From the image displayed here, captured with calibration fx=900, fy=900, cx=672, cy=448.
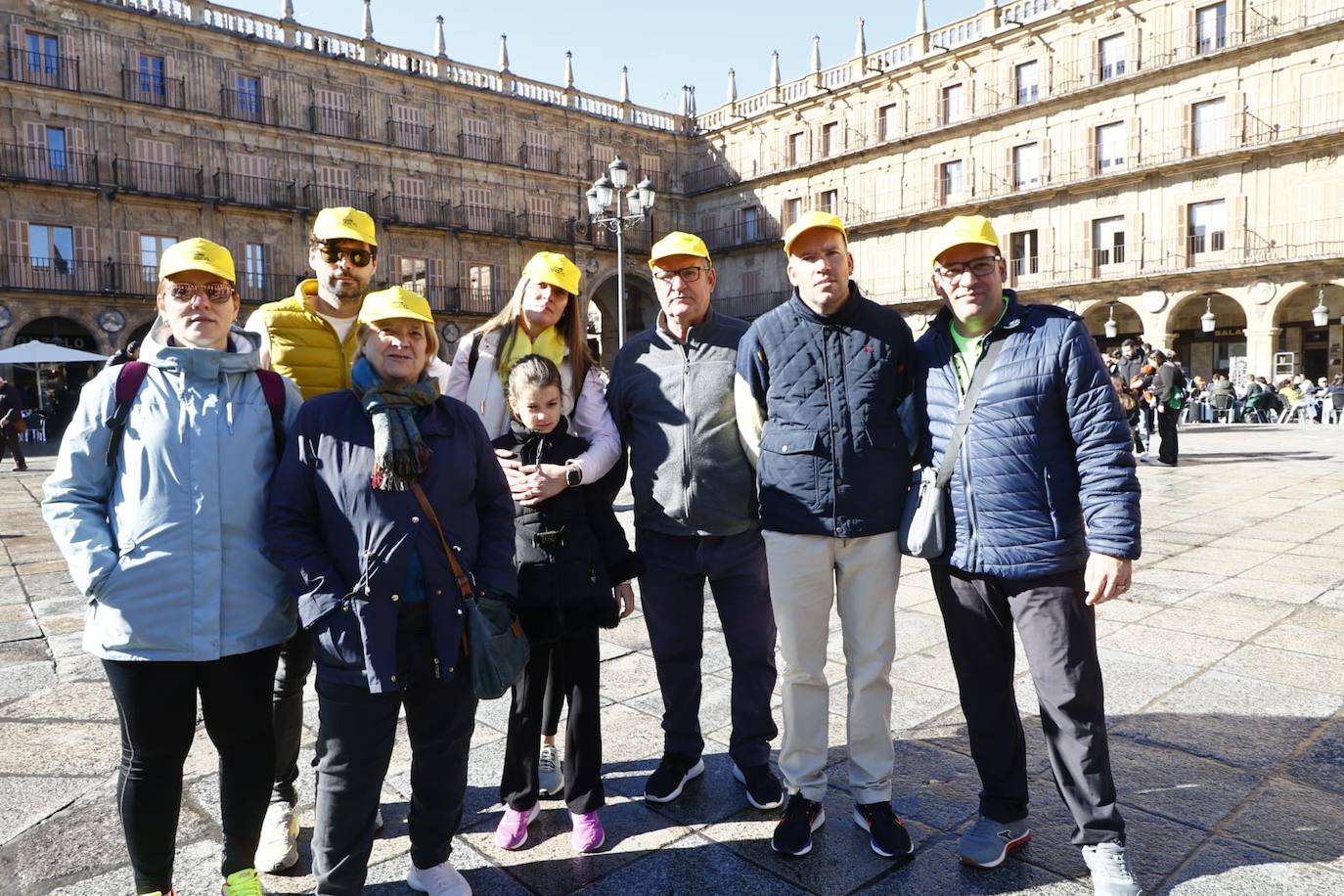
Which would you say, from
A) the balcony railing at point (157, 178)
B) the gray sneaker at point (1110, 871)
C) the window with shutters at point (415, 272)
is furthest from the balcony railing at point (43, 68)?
the gray sneaker at point (1110, 871)

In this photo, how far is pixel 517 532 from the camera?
2.69m

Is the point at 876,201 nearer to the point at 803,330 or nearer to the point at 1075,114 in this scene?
the point at 1075,114

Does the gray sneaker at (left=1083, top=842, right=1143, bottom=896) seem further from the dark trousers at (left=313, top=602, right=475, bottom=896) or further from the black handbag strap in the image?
the dark trousers at (left=313, top=602, right=475, bottom=896)

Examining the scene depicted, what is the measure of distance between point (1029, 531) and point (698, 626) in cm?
111

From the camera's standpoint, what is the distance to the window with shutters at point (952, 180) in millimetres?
28219

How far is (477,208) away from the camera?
2953 cm

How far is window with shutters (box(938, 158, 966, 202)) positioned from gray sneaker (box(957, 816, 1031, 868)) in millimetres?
28403

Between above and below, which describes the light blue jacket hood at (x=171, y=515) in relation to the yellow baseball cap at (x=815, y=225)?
below

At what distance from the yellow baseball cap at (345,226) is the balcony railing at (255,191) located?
2543 centimetres

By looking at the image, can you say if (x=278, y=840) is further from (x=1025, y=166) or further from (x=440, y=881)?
(x=1025, y=166)

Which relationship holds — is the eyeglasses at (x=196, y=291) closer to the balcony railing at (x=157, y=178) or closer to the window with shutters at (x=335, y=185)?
the balcony railing at (x=157, y=178)

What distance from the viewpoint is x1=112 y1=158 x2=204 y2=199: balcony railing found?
2353 cm

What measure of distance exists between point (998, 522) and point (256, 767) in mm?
2026

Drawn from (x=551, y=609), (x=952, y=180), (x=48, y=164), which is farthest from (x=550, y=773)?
(x=952, y=180)
